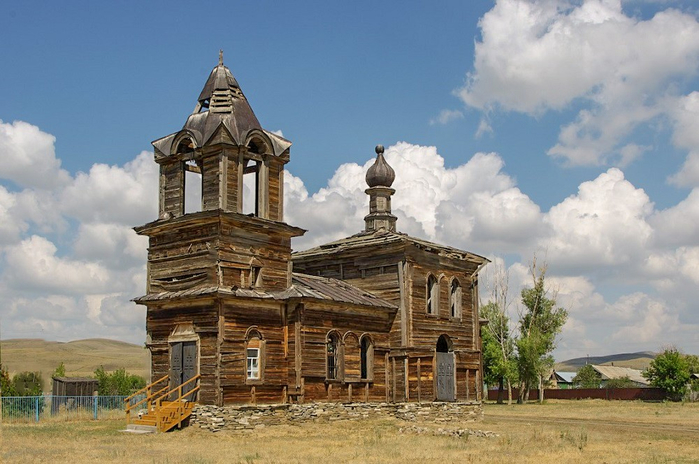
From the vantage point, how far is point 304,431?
1087 inches

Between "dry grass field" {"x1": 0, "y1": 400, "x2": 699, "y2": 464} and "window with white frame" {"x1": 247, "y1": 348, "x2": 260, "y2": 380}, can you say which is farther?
"window with white frame" {"x1": 247, "y1": 348, "x2": 260, "y2": 380}

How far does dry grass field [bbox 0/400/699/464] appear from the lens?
20.5 metres

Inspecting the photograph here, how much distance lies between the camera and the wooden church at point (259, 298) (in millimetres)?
27344

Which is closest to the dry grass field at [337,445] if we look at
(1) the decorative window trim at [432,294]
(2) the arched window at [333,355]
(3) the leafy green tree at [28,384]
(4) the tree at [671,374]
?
(2) the arched window at [333,355]

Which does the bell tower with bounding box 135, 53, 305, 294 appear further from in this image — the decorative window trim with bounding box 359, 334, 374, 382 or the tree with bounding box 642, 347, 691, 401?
the tree with bounding box 642, 347, 691, 401

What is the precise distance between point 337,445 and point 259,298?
6.03m

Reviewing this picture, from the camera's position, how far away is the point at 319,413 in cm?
2908

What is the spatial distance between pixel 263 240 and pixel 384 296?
266 inches

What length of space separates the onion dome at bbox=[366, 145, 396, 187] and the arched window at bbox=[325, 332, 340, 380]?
37.9ft

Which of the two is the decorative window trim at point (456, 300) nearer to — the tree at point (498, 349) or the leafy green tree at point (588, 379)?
the tree at point (498, 349)

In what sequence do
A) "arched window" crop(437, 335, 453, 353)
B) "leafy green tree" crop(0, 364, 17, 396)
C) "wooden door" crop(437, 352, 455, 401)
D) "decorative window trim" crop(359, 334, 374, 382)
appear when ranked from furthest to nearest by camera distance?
"leafy green tree" crop(0, 364, 17, 396) < "arched window" crop(437, 335, 453, 353) < "wooden door" crop(437, 352, 455, 401) < "decorative window trim" crop(359, 334, 374, 382)

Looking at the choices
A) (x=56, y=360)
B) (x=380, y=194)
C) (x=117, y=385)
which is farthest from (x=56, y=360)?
(x=380, y=194)

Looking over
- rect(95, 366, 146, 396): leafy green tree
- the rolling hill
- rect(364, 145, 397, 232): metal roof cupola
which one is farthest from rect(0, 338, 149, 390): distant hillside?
rect(364, 145, 397, 232): metal roof cupola

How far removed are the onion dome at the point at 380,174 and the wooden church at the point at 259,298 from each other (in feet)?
19.7
